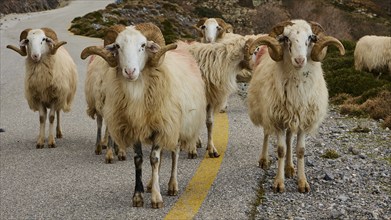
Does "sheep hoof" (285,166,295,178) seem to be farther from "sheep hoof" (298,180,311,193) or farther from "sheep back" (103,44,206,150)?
"sheep back" (103,44,206,150)

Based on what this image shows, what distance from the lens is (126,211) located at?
5.78 metres

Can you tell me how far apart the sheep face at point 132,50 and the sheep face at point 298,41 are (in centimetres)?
148

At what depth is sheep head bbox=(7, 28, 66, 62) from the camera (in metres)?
9.82

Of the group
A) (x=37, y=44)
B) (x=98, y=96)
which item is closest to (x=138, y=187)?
(x=98, y=96)

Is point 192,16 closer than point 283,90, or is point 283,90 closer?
point 283,90

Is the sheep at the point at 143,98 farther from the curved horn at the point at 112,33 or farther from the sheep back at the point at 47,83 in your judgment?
the sheep back at the point at 47,83

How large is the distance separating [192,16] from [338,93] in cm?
3467

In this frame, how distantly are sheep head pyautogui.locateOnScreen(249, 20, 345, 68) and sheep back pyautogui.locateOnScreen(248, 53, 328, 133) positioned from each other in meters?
0.18

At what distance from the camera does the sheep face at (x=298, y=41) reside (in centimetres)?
624

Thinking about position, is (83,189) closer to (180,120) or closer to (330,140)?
(180,120)

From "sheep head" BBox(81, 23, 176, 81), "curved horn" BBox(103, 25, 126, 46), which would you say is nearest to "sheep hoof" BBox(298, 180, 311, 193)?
"sheep head" BBox(81, 23, 176, 81)

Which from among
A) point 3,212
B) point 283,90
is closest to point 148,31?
point 283,90

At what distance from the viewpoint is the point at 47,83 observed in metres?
9.97

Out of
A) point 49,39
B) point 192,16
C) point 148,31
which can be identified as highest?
point 148,31
